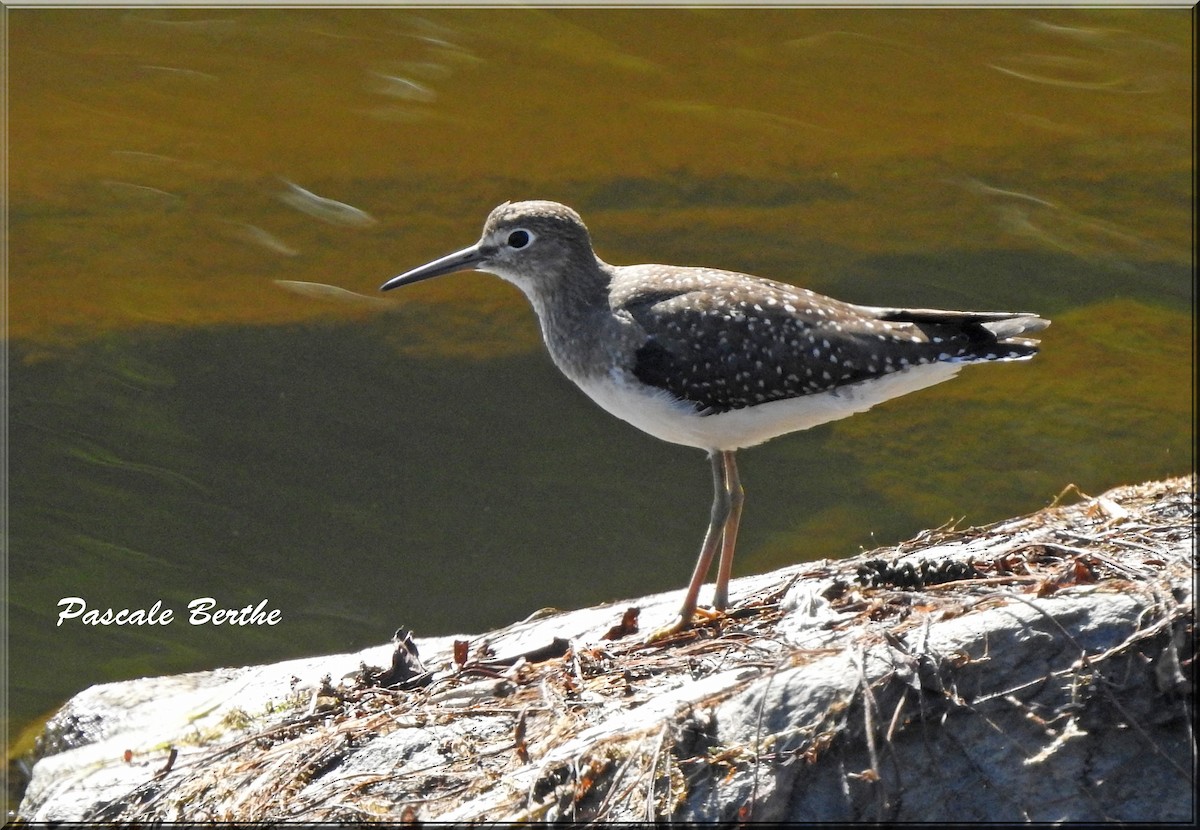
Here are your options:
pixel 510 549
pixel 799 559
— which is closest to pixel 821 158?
pixel 799 559

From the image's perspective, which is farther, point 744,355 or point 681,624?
point 744,355

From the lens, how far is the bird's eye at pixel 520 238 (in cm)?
711

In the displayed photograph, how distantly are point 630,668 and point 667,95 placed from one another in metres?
8.20

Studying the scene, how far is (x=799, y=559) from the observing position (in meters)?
10.3

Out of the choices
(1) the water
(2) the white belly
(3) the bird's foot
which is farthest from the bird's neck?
(1) the water

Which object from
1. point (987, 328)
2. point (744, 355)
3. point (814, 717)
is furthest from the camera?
point (987, 328)

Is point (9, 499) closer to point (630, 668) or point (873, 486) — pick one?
point (630, 668)

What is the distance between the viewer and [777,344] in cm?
640

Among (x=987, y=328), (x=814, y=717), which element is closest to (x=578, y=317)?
(x=987, y=328)

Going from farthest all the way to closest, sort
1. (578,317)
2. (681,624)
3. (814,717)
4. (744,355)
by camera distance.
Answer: (578,317) < (744,355) < (681,624) < (814,717)

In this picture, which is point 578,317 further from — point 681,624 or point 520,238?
point 681,624

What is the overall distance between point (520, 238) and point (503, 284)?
444cm

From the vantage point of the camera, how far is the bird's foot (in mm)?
5980

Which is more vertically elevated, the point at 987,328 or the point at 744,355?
the point at 987,328
